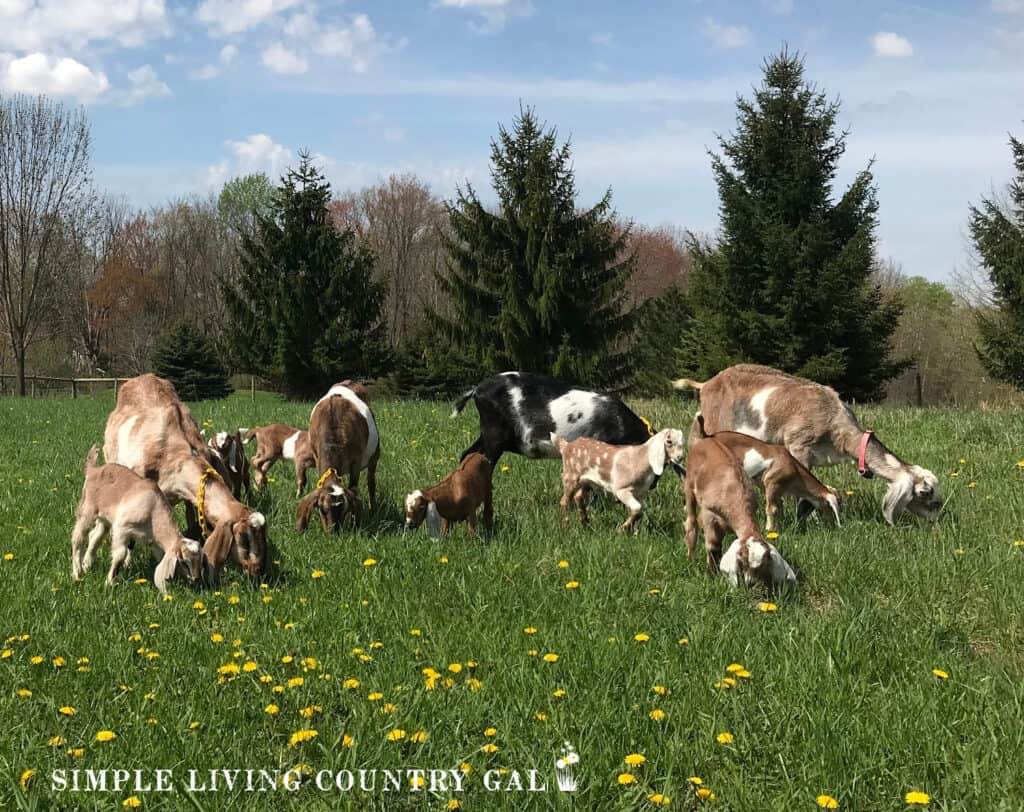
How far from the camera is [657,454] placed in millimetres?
8062

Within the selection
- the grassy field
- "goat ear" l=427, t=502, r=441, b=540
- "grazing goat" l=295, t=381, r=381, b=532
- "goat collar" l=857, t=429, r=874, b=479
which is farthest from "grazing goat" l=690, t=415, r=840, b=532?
"grazing goat" l=295, t=381, r=381, b=532

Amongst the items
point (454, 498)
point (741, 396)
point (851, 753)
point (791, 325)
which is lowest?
point (851, 753)

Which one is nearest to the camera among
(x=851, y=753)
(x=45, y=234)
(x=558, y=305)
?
(x=851, y=753)

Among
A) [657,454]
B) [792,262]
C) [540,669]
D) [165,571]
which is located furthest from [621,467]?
[792,262]

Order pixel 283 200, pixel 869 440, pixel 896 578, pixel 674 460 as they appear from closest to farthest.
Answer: pixel 896 578, pixel 674 460, pixel 869 440, pixel 283 200

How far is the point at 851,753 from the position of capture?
3.91 m

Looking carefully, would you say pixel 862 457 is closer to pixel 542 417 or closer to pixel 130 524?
pixel 542 417

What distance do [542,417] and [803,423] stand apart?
291 centimetres

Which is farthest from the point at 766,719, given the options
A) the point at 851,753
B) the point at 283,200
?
the point at 283,200

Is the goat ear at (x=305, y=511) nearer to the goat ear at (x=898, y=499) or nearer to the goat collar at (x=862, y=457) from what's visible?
the goat ear at (x=898, y=499)

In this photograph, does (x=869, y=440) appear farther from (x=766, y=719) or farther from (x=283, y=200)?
(x=283, y=200)

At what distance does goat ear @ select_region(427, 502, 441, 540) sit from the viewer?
7.72 m

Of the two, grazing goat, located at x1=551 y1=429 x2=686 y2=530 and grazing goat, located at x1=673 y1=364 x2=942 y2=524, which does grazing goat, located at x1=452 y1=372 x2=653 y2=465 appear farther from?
grazing goat, located at x1=551 y1=429 x2=686 y2=530

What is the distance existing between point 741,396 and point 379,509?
4337mm
